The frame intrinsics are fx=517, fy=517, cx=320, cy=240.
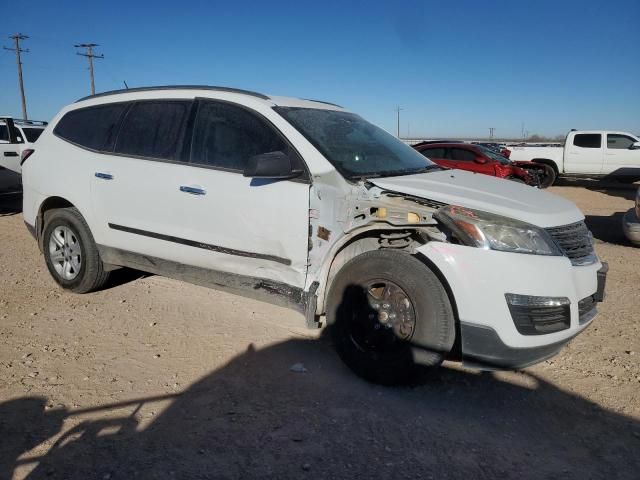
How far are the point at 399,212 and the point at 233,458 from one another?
1.65 m

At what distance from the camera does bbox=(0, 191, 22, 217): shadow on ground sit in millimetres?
10148

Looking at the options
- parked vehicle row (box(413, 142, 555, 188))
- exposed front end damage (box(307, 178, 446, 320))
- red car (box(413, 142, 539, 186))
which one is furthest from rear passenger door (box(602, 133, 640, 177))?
exposed front end damage (box(307, 178, 446, 320))

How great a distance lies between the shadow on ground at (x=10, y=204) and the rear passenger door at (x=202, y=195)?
698cm

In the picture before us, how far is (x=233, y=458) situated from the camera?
99.3 inches

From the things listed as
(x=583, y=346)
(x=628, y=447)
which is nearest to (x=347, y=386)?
(x=628, y=447)

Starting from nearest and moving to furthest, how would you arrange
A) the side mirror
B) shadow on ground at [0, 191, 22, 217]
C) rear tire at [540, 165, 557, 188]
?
the side mirror → shadow on ground at [0, 191, 22, 217] → rear tire at [540, 165, 557, 188]

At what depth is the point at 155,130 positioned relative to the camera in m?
4.21

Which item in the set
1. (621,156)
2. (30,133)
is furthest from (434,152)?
(30,133)

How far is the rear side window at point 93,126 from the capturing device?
4.50 metres

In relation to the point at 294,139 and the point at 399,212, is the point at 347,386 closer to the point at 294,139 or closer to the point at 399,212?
the point at 399,212

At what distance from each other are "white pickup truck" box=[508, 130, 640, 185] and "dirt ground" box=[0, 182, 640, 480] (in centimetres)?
1461

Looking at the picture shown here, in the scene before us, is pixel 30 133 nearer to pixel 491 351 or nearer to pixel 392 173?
pixel 392 173

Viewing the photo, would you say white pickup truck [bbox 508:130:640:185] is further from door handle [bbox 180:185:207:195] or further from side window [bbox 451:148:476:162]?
door handle [bbox 180:185:207:195]

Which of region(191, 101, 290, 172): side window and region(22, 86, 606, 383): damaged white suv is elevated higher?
region(191, 101, 290, 172): side window
